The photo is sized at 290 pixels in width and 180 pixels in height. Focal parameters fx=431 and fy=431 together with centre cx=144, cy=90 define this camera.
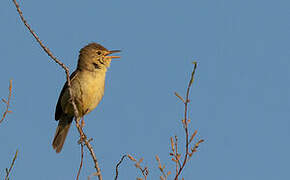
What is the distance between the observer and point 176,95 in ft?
9.24

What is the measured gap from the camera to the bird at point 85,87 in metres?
6.77

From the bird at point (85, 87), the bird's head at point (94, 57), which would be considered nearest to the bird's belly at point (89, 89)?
the bird at point (85, 87)

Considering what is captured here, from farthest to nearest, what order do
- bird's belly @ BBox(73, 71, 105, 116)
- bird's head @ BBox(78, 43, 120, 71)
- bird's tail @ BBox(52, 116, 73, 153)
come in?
bird's tail @ BBox(52, 116, 73, 153) < bird's head @ BBox(78, 43, 120, 71) < bird's belly @ BBox(73, 71, 105, 116)

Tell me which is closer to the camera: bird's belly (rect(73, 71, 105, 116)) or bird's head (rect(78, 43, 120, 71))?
bird's belly (rect(73, 71, 105, 116))

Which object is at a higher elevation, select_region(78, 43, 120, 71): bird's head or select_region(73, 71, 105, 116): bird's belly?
select_region(78, 43, 120, 71): bird's head

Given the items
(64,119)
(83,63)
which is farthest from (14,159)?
(64,119)

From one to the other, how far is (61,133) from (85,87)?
144 cm

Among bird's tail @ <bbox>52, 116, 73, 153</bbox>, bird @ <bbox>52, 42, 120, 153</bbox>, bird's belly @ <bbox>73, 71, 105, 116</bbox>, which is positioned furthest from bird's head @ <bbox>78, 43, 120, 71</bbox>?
bird's tail @ <bbox>52, 116, 73, 153</bbox>

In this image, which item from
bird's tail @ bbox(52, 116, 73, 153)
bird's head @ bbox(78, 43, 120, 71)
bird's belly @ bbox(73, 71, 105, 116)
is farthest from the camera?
bird's tail @ bbox(52, 116, 73, 153)

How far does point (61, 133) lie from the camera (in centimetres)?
777

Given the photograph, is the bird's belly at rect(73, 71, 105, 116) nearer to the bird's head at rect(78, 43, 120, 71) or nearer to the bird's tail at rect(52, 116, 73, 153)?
the bird's head at rect(78, 43, 120, 71)

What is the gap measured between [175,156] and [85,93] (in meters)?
3.75

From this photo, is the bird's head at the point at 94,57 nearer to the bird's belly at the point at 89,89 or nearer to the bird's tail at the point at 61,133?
the bird's belly at the point at 89,89

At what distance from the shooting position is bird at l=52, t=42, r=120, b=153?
22.2 feet
